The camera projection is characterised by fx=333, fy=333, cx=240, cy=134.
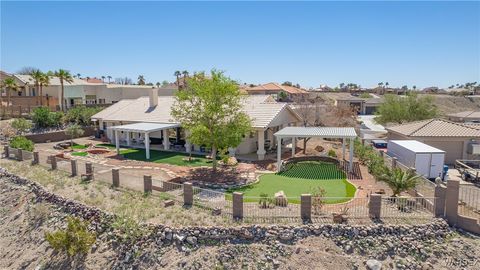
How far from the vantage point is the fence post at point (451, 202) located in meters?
14.3

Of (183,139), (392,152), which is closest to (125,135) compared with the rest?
(183,139)

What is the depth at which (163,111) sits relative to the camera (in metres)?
35.0

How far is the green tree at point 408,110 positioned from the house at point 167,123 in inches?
651

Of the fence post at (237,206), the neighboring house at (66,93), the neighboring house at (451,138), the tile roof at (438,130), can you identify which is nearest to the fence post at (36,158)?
the fence post at (237,206)

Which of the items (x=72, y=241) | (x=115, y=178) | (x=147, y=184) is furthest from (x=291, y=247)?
(x=115, y=178)

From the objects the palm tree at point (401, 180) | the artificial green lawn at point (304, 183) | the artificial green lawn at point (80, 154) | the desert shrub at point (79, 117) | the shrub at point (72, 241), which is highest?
the desert shrub at point (79, 117)

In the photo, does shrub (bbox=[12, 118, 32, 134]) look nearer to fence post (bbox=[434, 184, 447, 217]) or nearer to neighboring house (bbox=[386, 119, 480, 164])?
neighboring house (bbox=[386, 119, 480, 164])

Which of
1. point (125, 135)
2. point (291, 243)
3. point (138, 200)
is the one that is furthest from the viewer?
point (125, 135)

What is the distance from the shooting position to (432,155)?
20859 millimetres

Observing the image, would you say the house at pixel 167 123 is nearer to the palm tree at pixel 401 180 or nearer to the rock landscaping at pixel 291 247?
the palm tree at pixel 401 180

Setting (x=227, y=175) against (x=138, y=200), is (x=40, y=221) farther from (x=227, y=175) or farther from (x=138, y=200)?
(x=227, y=175)

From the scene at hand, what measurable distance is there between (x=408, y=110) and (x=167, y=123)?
102 ft

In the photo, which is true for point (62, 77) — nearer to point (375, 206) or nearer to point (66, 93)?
point (66, 93)

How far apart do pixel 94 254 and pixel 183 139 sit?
1793 cm
